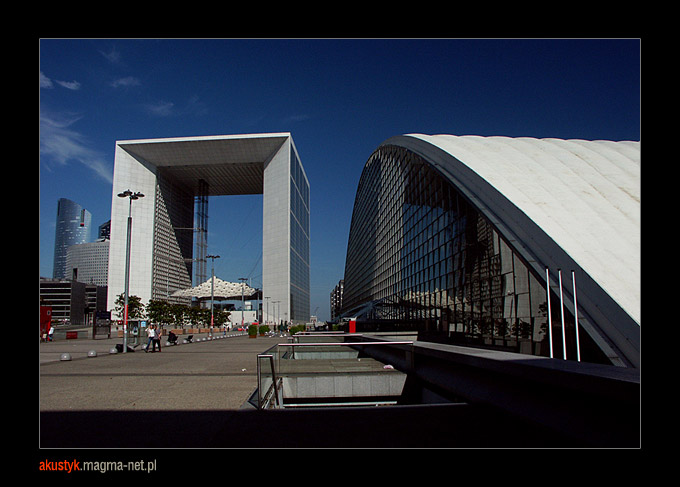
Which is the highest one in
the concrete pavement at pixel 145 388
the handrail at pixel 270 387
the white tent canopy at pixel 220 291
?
the handrail at pixel 270 387

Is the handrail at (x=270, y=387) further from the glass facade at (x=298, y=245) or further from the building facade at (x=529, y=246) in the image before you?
the glass facade at (x=298, y=245)

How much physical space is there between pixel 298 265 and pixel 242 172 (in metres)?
24.0

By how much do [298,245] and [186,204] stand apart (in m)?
26.6

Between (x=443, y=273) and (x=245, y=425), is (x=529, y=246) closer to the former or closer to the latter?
(x=245, y=425)

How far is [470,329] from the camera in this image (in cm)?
1928

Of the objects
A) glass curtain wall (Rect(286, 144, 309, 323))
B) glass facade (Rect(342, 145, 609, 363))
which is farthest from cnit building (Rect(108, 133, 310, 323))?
glass facade (Rect(342, 145, 609, 363))

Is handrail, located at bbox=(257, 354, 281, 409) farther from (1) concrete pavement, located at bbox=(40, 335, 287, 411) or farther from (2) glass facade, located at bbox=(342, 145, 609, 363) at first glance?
(2) glass facade, located at bbox=(342, 145, 609, 363)

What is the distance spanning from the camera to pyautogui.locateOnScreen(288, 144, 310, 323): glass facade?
95.4 m

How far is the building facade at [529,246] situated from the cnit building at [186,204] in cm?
6025

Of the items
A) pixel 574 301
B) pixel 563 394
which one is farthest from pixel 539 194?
pixel 563 394

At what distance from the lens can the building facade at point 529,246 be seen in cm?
1075

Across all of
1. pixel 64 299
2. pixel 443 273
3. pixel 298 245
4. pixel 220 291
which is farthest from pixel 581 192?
pixel 64 299

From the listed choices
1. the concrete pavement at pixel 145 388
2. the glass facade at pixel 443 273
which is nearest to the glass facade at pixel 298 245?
the glass facade at pixel 443 273
